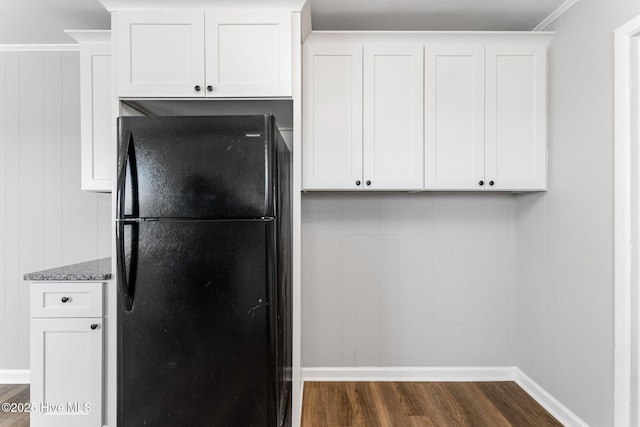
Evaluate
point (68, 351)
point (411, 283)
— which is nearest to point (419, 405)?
point (411, 283)

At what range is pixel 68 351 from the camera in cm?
192

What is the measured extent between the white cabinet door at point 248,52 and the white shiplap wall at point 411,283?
3.20 ft

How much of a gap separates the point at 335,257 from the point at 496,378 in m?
1.43

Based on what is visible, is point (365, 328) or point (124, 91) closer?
point (124, 91)

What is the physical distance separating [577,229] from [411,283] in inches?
41.9

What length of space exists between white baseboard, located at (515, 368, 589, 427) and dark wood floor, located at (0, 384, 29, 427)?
3101 millimetres

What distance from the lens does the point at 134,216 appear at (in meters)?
1.64

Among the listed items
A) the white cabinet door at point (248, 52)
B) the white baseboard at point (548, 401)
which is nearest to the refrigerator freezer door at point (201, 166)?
the white cabinet door at point (248, 52)

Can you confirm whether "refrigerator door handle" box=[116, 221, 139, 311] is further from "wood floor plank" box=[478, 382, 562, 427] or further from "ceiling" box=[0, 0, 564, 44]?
"wood floor plank" box=[478, 382, 562, 427]

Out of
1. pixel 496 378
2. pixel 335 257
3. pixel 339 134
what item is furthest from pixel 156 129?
pixel 496 378

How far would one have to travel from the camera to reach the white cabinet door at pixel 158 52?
192 cm

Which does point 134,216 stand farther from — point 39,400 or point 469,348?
point 469,348

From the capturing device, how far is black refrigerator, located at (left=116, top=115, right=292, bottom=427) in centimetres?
164

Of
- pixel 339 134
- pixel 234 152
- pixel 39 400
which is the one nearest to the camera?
pixel 234 152
